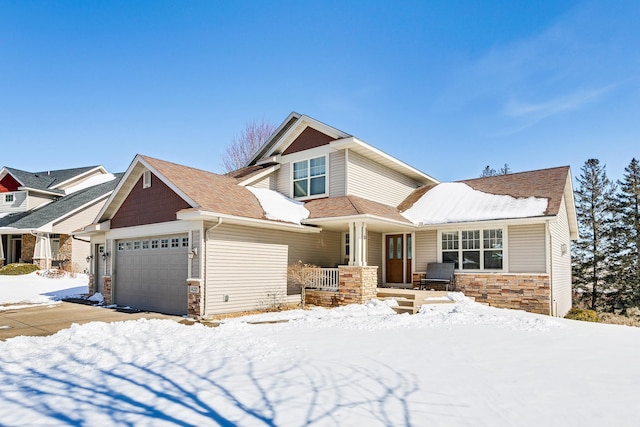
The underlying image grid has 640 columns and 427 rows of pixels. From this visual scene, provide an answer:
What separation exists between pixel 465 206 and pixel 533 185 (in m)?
2.65

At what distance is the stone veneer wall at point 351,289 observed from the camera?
13039 mm

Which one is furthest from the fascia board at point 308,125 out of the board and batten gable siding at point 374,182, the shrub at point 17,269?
the shrub at point 17,269

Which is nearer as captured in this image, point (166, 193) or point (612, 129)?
point (166, 193)

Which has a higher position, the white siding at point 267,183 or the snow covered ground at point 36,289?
the white siding at point 267,183

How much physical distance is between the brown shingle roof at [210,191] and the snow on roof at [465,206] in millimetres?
6543

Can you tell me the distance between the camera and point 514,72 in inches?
579

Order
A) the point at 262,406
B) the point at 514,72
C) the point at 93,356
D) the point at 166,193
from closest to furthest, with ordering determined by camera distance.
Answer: the point at 262,406
the point at 93,356
the point at 166,193
the point at 514,72

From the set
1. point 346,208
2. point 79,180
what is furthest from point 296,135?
point 79,180

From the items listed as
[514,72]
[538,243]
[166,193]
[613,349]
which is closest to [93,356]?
[166,193]

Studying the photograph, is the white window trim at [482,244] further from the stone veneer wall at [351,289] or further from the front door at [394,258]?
the stone veneer wall at [351,289]

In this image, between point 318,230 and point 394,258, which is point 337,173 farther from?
point 394,258

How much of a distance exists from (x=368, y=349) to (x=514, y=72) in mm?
12375

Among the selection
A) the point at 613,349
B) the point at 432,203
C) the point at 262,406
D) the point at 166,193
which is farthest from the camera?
the point at 432,203

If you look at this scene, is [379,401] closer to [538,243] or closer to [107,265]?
[538,243]
